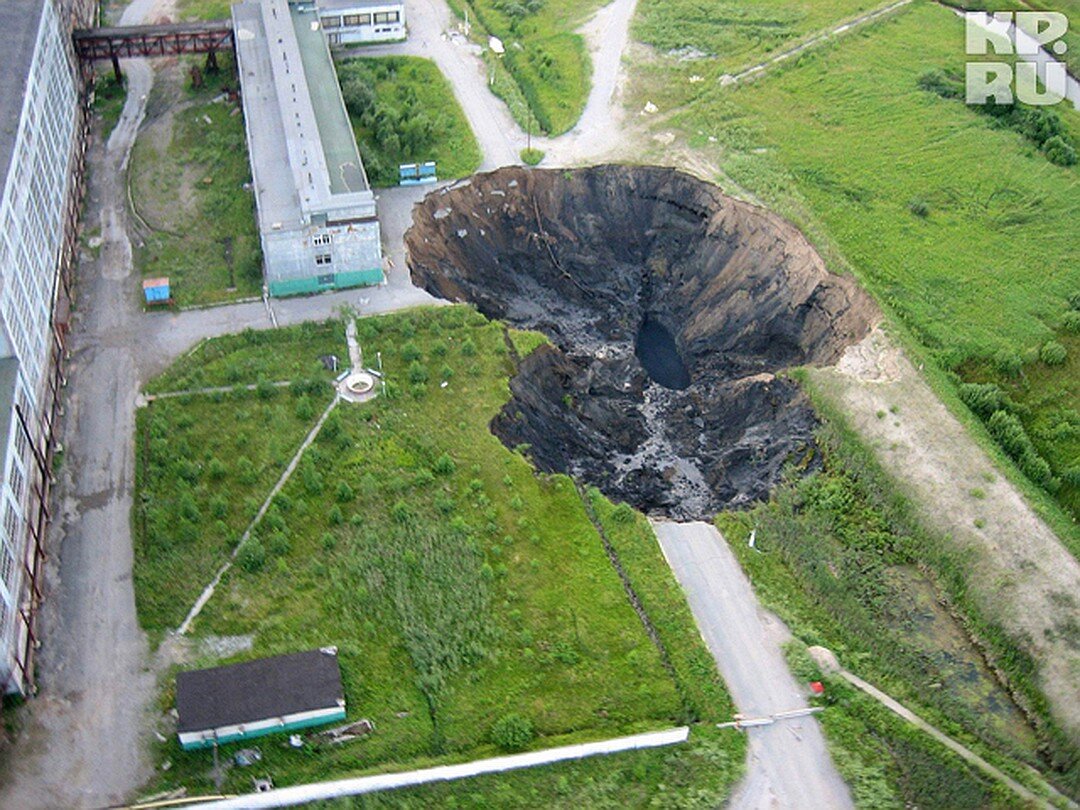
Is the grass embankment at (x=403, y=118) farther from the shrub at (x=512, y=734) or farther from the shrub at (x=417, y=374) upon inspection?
the shrub at (x=512, y=734)

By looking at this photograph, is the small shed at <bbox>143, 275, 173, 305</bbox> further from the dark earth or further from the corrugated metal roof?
the corrugated metal roof

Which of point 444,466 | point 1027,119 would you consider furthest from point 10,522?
point 1027,119

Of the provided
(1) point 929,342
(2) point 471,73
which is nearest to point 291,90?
(2) point 471,73

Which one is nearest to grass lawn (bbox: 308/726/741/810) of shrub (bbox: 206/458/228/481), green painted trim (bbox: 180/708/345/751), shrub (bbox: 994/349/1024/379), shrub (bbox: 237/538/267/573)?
green painted trim (bbox: 180/708/345/751)

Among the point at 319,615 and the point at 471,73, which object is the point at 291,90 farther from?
the point at 319,615

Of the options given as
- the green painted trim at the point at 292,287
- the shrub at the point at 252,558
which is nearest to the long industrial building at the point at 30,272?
the shrub at the point at 252,558

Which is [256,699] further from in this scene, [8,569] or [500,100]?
[500,100]
